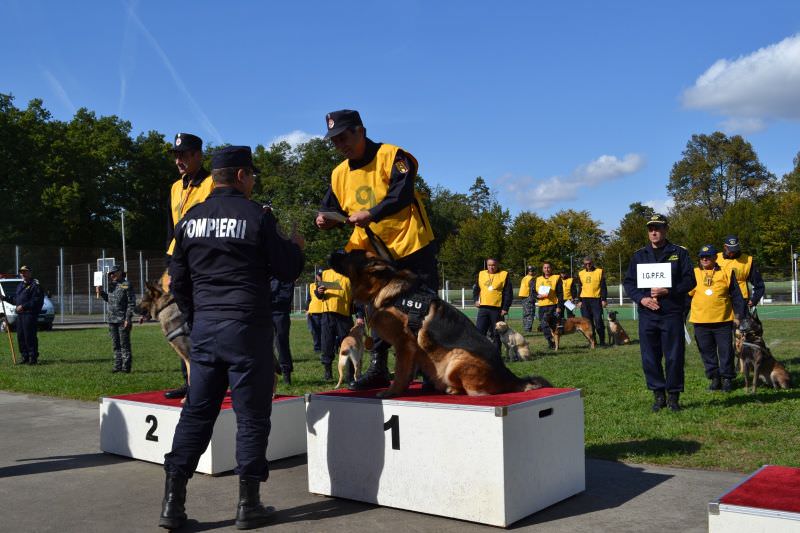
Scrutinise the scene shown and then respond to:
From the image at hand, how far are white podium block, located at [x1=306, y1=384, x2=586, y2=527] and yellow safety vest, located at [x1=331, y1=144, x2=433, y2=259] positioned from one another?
1100 mm

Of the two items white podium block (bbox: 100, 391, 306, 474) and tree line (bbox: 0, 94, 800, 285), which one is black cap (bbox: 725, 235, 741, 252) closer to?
white podium block (bbox: 100, 391, 306, 474)

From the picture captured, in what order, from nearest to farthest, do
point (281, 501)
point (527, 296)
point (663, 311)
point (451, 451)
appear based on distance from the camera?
point (451, 451) < point (281, 501) < point (663, 311) < point (527, 296)

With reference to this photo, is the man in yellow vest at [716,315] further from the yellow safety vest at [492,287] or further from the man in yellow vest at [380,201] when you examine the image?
the man in yellow vest at [380,201]

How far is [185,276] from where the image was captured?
172 inches

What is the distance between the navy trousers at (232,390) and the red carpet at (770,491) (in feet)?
8.45

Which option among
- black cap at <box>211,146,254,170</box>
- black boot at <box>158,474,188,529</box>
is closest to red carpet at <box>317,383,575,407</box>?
black boot at <box>158,474,188,529</box>

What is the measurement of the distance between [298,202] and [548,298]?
1597 inches

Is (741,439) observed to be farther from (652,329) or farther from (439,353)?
(439,353)

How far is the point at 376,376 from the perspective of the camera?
5465 millimetres

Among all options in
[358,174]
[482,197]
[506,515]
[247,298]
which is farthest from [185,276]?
[482,197]

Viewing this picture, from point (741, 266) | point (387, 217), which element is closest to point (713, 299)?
point (741, 266)

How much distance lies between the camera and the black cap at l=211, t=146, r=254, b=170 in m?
4.34

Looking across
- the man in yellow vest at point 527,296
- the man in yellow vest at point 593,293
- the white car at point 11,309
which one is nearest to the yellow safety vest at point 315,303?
the man in yellow vest at point 527,296

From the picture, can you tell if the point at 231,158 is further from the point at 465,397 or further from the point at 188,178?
the point at 465,397
